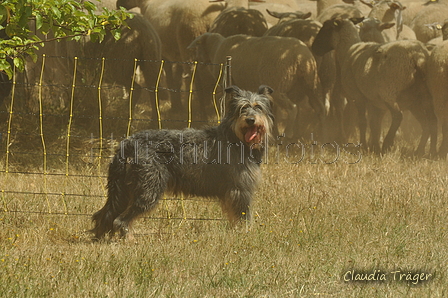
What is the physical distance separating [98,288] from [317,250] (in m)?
2.06

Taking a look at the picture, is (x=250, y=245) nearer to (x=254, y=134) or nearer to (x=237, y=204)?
(x=237, y=204)

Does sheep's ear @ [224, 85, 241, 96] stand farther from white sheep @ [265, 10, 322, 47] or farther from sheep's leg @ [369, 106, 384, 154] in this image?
white sheep @ [265, 10, 322, 47]

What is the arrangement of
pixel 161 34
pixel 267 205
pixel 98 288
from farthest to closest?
pixel 161 34 → pixel 267 205 → pixel 98 288

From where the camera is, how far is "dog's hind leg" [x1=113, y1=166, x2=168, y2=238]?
633cm

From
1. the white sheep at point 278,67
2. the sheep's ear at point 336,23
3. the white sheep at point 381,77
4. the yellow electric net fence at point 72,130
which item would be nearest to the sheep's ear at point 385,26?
the white sheep at point 381,77

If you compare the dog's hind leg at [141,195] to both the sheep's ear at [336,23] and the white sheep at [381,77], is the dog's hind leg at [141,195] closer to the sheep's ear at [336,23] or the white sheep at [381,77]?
the white sheep at [381,77]

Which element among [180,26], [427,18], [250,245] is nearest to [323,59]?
[180,26]

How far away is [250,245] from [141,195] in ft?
3.51

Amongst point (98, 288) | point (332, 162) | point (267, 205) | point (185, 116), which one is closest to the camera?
point (98, 288)

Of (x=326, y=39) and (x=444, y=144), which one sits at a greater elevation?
(x=326, y=39)

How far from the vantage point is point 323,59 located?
12.9 m

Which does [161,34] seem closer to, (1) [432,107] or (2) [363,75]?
(2) [363,75]

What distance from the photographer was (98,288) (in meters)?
4.98

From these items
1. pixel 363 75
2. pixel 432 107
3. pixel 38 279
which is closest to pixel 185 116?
pixel 363 75
